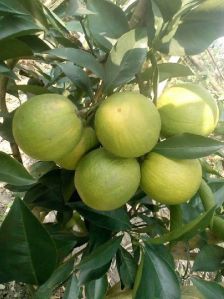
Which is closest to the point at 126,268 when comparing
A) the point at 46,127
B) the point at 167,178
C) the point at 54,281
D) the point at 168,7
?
the point at 54,281

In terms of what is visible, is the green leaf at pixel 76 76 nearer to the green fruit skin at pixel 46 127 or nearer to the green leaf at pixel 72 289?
the green fruit skin at pixel 46 127

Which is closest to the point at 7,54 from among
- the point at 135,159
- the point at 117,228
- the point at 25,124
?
the point at 25,124

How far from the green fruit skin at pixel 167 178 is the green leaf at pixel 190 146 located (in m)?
0.02

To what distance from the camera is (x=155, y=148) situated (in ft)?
2.05

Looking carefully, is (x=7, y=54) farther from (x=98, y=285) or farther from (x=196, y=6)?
(x=98, y=285)

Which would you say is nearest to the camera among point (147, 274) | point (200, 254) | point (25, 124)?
point (25, 124)

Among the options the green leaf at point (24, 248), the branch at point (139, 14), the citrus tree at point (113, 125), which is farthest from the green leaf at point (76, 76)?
the green leaf at point (24, 248)

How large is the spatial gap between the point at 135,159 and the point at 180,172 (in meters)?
0.07

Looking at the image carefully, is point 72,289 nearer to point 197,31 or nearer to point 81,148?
point 81,148

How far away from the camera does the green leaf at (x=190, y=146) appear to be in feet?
1.98

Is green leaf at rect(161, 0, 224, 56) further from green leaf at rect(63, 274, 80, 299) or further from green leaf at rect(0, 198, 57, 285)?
green leaf at rect(63, 274, 80, 299)

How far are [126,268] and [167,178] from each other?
0.29 meters

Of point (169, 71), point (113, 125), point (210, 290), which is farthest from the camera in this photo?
point (210, 290)

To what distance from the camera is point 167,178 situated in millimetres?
617
